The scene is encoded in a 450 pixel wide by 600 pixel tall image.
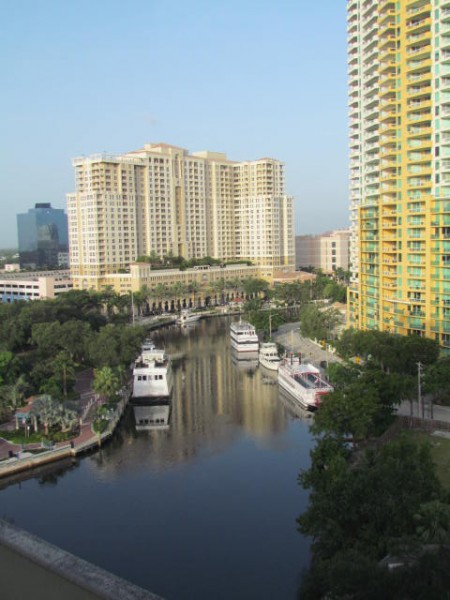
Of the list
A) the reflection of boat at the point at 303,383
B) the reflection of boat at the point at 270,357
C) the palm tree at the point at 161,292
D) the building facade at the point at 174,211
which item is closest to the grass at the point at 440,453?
the reflection of boat at the point at 303,383

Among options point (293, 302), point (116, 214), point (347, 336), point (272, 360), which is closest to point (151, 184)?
point (116, 214)

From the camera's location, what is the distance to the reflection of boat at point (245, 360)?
5513 centimetres

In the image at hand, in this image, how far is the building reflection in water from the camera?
32844 millimetres

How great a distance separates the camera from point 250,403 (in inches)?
1678

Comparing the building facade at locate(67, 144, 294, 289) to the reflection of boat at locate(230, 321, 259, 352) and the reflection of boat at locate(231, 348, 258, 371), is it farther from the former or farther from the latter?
the reflection of boat at locate(231, 348, 258, 371)

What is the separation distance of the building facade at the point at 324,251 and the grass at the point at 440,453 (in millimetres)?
102399

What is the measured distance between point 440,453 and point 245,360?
32.0 metres

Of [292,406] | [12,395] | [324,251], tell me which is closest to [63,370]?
[12,395]

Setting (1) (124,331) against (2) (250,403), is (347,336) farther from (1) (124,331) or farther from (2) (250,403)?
(1) (124,331)

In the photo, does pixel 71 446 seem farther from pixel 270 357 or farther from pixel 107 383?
pixel 270 357

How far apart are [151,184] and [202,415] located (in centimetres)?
7117

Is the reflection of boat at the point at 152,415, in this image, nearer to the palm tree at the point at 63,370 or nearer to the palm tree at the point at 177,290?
the palm tree at the point at 63,370

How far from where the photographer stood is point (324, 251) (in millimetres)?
139750

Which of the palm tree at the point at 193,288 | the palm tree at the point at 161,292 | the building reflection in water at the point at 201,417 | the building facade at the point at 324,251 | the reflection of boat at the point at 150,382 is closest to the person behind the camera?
the building reflection in water at the point at 201,417
